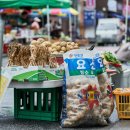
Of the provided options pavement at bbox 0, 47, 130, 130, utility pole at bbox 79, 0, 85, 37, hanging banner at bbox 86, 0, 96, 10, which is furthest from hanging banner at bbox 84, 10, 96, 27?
pavement at bbox 0, 47, 130, 130

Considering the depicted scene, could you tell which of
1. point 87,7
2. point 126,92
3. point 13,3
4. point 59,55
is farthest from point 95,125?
point 87,7

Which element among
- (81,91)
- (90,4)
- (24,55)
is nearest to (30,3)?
(24,55)

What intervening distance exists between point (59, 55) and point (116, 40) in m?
37.2

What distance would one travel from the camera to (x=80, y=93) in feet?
24.8

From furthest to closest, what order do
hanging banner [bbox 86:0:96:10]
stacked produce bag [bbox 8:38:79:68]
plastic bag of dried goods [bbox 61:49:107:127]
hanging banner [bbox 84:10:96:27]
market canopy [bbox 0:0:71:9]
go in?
hanging banner [bbox 84:10:96:27], hanging banner [bbox 86:0:96:10], market canopy [bbox 0:0:71:9], stacked produce bag [bbox 8:38:79:68], plastic bag of dried goods [bbox 61:49:107:127]

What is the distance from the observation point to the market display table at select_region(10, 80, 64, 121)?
25.6 ft

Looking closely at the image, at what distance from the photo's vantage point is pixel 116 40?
4628cm

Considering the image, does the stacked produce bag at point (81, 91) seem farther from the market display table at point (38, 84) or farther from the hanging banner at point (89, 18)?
the hanging banner at point (89, 18)

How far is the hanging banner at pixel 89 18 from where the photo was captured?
5938 cm

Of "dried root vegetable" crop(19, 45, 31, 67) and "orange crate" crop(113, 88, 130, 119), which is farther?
"orange crate" crop(113, 88, 130, 119)

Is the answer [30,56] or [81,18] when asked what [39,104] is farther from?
[81,18]

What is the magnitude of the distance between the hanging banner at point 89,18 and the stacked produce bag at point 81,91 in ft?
169

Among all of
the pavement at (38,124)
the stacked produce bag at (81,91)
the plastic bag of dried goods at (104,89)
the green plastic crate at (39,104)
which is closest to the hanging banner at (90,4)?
the pavement at (38,124)

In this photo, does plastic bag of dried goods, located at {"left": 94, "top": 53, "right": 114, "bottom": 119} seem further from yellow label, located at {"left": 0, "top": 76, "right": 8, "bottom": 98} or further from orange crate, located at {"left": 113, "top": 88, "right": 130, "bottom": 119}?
yellow label, located at {"left": 0, "top": 76, "right": 8, "bottom": 98}
